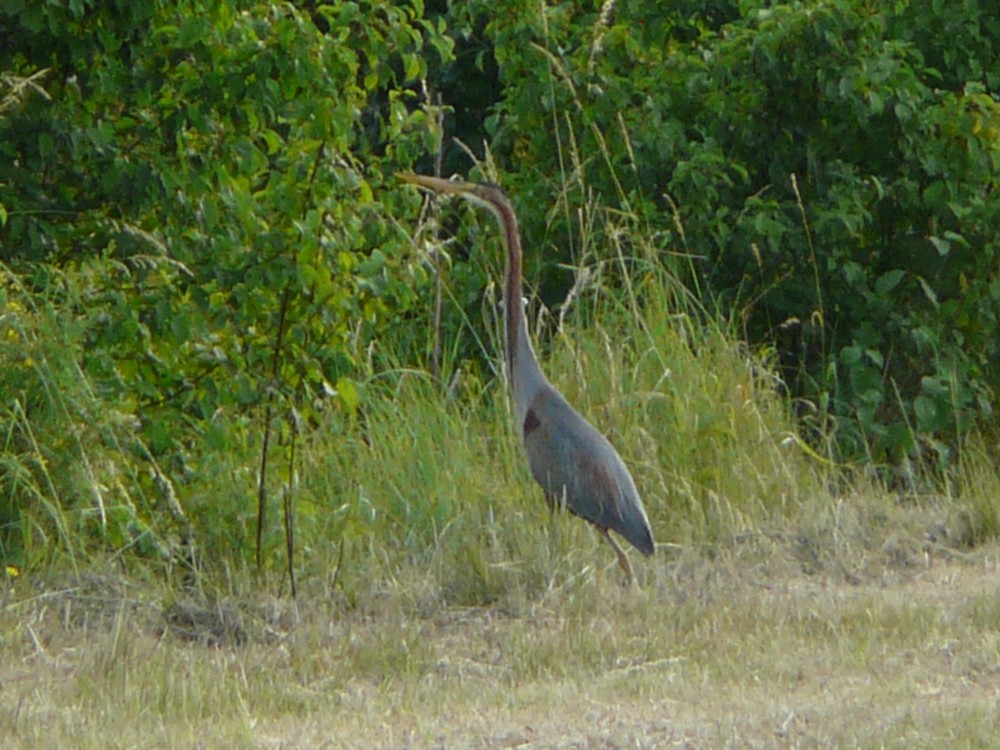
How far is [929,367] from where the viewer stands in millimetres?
9242

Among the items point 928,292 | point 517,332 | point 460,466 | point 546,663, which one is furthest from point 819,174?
point 546,663

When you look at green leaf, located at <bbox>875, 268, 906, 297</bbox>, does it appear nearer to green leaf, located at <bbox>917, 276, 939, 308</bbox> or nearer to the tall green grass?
green leaf, located at <bbox>917, 276, 939, 308</bbox>

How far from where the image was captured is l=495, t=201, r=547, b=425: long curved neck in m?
7.45

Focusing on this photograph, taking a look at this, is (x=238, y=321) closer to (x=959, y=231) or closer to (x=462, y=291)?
(x=462, y=291)

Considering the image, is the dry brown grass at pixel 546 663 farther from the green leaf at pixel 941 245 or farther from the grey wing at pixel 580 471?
the green leaf at pixel 941 245

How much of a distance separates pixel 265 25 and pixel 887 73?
3.54 m

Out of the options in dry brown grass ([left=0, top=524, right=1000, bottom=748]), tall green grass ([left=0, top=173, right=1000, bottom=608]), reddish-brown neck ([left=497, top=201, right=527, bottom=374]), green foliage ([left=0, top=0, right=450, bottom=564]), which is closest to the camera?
dry brown grass ([left=0, top=524, right=1000, bottom=748])

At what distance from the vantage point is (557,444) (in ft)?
24.0

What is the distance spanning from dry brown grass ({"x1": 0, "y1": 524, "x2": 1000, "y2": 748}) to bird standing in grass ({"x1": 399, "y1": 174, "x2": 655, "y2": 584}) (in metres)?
0.23

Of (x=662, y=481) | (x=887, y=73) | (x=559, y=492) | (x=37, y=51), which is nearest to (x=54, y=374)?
(x=37, y=51)

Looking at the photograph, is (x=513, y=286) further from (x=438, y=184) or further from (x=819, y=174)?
(x=819, y=174)

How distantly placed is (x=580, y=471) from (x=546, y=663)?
1.52 m

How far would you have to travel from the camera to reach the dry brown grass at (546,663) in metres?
4.93

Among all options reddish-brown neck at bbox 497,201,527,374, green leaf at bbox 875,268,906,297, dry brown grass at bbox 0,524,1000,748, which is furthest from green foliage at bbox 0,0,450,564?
green leaf at bbox 875,268,906,297
